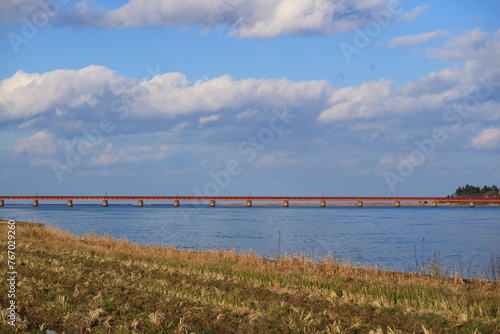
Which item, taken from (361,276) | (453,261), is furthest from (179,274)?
(453,261)

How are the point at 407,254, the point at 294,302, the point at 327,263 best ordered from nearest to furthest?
the point at 294,302, the point at 327,263, the point at 407,254

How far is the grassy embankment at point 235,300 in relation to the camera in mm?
12273

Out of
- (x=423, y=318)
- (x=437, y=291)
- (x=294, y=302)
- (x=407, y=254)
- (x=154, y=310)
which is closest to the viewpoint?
(x=423, y=318)

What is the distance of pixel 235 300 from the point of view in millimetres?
14766

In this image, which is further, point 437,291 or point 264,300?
point 437,291

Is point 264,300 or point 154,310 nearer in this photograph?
point 154,310

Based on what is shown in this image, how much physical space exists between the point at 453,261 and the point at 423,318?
26.0m

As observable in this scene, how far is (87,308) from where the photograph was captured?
45.3 feet

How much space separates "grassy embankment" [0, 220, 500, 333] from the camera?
12.3m

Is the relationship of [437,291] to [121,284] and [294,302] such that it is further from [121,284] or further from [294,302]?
[121,284]

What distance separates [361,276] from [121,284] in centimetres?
917

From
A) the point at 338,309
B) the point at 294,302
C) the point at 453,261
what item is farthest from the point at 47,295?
the point at 453,261

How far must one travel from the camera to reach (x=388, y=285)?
1800 cm

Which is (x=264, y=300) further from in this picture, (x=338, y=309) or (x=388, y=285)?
(x=388, y=285)
